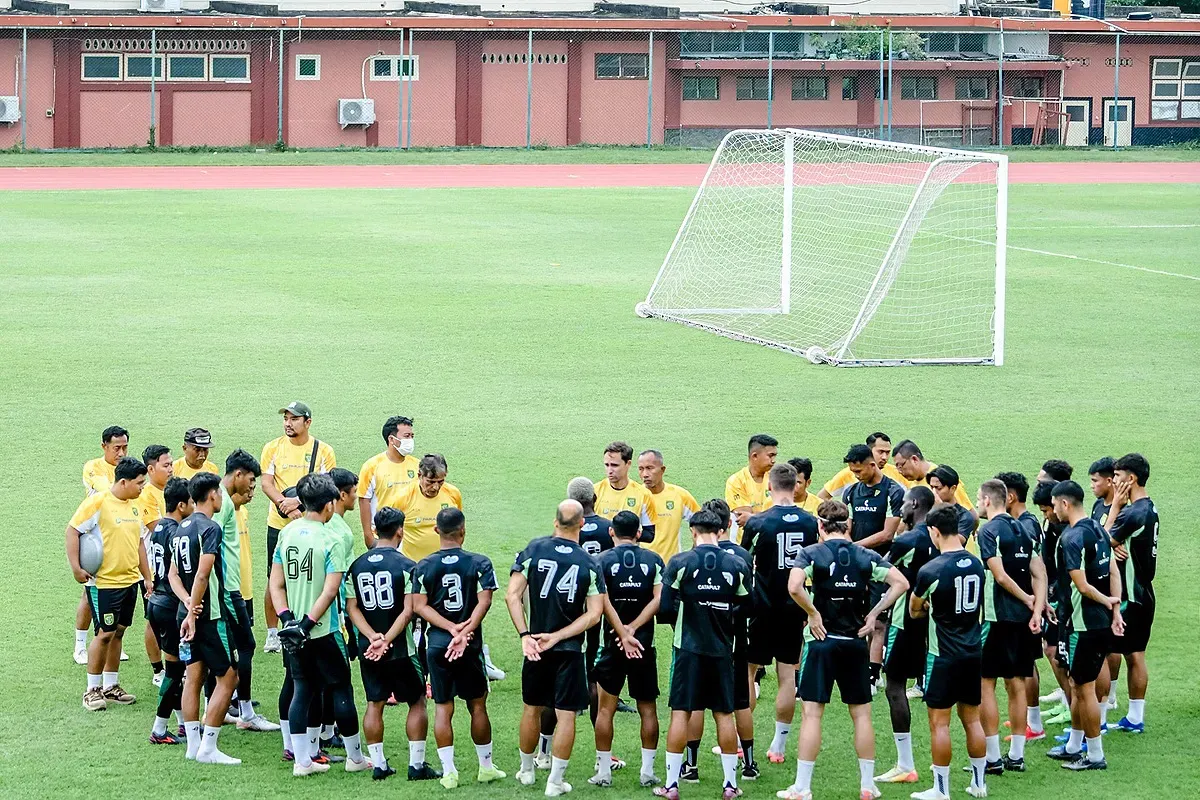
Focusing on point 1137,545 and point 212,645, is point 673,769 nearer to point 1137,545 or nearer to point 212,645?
point 212,645

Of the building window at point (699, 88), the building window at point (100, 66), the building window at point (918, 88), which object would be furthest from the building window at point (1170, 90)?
the building window at point (100, 66)

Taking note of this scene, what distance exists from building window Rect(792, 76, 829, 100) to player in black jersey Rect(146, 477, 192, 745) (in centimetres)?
4764

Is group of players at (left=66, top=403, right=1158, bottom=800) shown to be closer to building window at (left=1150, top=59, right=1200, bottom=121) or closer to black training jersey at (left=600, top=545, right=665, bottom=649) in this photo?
black training jersey at (left=600, top=545, right=665, bottom=649)

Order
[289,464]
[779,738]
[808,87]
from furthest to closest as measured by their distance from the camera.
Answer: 1. [808,87]
2. [289,464]
3. [779,738]

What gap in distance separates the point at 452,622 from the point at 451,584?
0.22 m

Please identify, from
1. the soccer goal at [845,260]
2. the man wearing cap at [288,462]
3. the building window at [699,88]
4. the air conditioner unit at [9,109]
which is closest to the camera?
the man wearing cap at [288,462]

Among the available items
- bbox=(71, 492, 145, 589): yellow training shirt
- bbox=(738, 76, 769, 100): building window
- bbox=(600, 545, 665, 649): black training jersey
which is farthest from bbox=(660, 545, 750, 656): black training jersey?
bbox=(738, 76, 769, 100): building window

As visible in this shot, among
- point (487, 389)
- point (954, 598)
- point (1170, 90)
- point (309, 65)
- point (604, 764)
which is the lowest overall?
point (604, 764)

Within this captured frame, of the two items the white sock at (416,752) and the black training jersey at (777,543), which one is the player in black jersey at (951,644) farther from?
the white sock at (416,752)

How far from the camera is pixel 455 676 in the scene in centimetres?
902

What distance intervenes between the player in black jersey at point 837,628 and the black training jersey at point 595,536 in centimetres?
147

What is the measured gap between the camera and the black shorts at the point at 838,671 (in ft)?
29.3

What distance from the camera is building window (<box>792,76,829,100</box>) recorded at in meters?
54.8

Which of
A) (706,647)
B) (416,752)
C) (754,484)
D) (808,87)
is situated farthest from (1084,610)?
(808,87)
